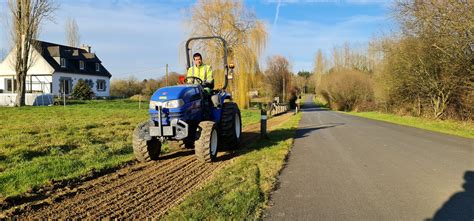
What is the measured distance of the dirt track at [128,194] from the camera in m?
4.53

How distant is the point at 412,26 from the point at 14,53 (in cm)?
2956

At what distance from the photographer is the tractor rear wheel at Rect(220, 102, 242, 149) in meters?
8.91

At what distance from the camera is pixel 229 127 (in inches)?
352

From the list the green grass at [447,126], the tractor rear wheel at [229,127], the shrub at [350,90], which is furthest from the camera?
the shrub at [350,90]

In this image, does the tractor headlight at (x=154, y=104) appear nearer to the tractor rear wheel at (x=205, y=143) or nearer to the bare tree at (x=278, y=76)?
the tractor rear wheel at (x=205, y=143)

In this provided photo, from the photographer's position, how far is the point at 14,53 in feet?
103

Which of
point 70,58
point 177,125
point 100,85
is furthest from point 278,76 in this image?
point 177,125

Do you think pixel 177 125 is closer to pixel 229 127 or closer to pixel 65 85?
pixel 229 127

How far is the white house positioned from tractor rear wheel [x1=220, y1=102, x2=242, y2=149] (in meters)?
32.6

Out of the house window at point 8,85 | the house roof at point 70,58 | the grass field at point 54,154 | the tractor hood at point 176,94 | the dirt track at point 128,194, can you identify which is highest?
the house roof at point 70,58

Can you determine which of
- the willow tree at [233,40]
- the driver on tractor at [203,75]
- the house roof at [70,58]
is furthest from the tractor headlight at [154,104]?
the house roof at [70,58]

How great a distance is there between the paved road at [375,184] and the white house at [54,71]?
34.9 metres

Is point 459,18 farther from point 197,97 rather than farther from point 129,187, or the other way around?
point 129,187

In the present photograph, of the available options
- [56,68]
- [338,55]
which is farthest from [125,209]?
Result: [338,55]
